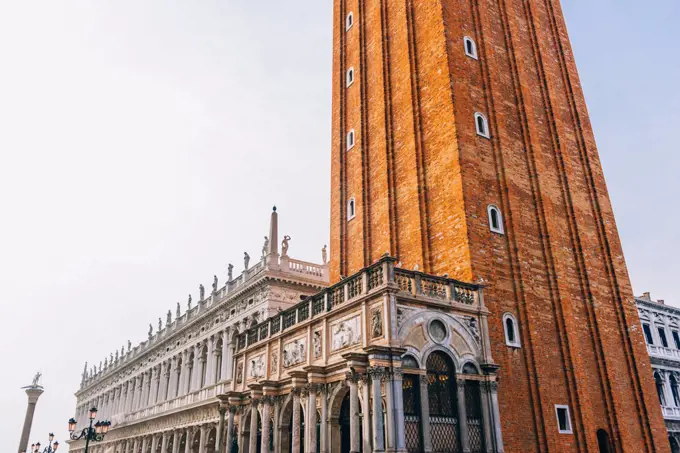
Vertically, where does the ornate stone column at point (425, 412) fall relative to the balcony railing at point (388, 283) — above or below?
below

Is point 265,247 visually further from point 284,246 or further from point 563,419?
point 563,419

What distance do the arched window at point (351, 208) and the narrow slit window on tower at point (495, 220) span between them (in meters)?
7.69

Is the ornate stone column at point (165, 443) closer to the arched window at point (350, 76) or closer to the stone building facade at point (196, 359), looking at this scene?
the stone building facade at point (196, 359)

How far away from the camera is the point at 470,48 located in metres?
25.8

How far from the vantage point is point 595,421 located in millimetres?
21062

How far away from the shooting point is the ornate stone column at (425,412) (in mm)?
15484

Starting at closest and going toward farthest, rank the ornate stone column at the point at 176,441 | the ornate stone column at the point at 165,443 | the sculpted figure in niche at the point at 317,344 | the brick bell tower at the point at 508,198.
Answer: the sculpted figure in niche at the point at 317,344 → the brick bell tower at the point at 508,198 → the ornate stone column at the point at 176,441 → the ornate stone column at the point at 165,443

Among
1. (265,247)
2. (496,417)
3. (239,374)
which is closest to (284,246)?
(265,247)

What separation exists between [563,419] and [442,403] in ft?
20.4

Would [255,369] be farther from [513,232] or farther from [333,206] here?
[513,232]

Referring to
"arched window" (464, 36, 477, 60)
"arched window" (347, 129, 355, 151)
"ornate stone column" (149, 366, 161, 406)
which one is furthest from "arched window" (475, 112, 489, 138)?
"ornate stone column" (149, 366, 161, 406)

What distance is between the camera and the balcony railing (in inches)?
660

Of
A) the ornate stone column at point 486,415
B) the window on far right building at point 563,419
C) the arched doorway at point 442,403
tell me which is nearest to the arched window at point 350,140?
the arched doorway at point 442,403

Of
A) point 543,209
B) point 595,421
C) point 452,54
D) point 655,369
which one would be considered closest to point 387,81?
point 452,54
